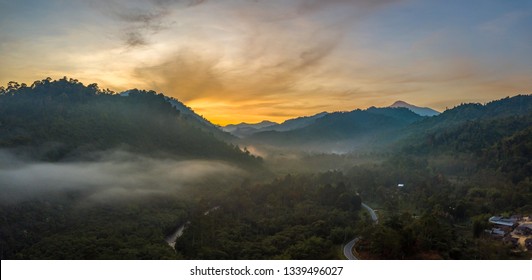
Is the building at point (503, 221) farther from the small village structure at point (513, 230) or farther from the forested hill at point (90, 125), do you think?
the forested hill at point (90, 125)

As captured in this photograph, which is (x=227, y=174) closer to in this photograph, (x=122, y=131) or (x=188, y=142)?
(x=188, y=142)

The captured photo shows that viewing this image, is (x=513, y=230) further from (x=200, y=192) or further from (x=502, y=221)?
(x=200, y=192)

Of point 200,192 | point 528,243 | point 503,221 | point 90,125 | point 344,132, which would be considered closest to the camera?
point 528,243

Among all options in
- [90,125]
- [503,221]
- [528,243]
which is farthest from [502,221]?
[90,125]

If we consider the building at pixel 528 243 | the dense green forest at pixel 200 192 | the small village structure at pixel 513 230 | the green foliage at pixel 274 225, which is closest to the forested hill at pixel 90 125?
the dense green forest at pixel 200 192

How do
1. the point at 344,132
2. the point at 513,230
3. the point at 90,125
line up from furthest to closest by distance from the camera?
the point at 344,132, the point at 90,125, the point at 513,230

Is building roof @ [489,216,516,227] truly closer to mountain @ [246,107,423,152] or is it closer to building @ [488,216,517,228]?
building @ [488,216,517,228]
